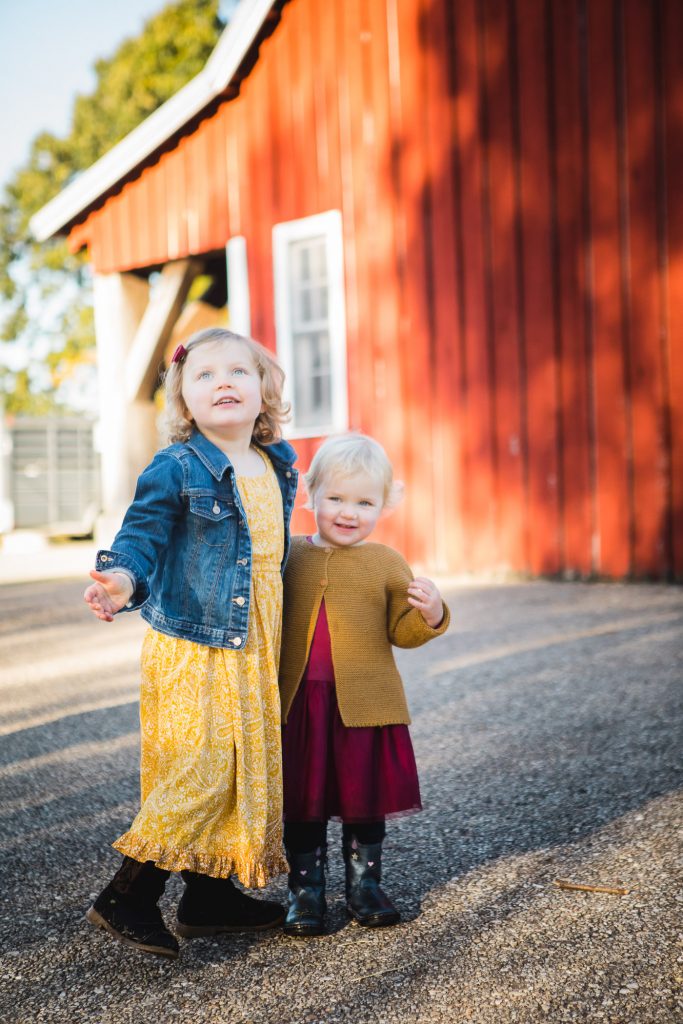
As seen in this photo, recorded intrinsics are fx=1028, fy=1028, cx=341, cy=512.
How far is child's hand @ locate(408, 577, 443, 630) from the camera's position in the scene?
2.26 metres

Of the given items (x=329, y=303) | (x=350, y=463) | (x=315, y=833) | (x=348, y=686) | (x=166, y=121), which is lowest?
(x=315, y=833)

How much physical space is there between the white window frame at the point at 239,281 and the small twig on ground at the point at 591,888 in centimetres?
769

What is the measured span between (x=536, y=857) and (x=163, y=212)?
8.70 metres

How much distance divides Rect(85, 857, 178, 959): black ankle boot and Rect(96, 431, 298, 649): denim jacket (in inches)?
19.4

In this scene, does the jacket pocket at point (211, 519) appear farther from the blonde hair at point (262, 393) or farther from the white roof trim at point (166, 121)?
the white roof trim at point (166, 121)

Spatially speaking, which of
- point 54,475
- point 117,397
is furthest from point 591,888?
point 54,475

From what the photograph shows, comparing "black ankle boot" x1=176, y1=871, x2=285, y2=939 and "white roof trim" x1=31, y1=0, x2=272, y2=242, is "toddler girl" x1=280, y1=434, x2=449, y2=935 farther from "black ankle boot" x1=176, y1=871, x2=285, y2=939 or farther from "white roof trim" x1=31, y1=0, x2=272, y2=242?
"white roof trim" x1=31, y1=0, x2=272, y2=242

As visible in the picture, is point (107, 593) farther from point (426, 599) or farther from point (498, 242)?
point (498, 242)

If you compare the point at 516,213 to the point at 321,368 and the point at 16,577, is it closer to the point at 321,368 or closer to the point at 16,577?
the point at 321,368

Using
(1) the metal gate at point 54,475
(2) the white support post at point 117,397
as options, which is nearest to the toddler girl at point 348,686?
(2) the white support post at point 117,397

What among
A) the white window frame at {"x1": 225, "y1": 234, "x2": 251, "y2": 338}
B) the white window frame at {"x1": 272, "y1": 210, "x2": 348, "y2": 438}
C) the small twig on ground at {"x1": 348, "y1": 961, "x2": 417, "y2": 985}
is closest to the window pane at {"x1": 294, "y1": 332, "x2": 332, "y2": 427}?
Result: the white window frame at {"x1": 272, "y1": 210, "x2": 348, "y2": 438}

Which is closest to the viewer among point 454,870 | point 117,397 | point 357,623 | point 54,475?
point 357,623

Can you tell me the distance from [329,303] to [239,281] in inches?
41.2

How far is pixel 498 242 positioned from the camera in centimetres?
768
